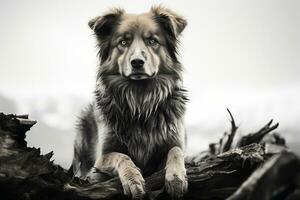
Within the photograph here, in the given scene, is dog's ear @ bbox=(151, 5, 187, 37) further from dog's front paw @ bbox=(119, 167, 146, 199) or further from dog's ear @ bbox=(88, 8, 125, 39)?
dog's front paw @ bbox=(119, 167, 146, 199)

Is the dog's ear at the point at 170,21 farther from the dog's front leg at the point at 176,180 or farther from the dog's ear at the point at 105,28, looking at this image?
the dog's front leg at the point at 176,180

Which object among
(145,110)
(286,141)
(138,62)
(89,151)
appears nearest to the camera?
(138,62)

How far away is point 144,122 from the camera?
16.1 ft

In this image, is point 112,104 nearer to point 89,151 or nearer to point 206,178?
point 89,151

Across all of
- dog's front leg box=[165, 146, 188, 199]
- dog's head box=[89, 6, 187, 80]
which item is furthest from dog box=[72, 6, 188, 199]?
dog's front leg box=[165, 146, 188, 199]

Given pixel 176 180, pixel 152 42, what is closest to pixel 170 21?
pixel 152 42

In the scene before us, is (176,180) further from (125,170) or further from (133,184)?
(125,170)

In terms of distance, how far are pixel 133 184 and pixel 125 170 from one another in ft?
0.67

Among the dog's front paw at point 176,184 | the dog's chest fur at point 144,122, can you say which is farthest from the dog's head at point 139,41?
the dog's front paw at point 176,184

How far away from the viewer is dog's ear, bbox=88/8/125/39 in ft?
16.7

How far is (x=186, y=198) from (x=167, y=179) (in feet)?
0.62

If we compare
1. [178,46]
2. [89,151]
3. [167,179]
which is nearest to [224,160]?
[167,179]

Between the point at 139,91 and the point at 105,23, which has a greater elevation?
the point at 105,23

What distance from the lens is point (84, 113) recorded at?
224 inches
